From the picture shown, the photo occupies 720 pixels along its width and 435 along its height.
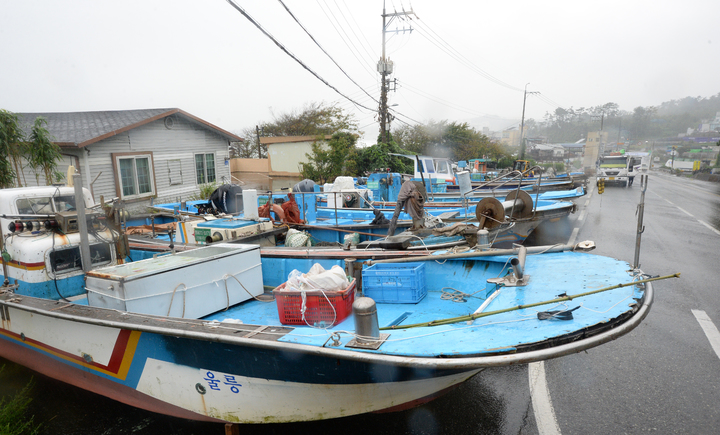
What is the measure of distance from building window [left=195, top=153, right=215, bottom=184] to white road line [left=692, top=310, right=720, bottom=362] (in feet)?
54.9

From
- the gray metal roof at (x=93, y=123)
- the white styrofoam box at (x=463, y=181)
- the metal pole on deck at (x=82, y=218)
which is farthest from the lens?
the gray metal roof at (x=93, y=123)

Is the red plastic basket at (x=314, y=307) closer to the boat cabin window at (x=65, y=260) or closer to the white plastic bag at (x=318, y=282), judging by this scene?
the white plastic bag at (x=318, y=282)

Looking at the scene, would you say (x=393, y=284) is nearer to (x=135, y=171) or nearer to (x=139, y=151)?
(x=135, y=171)

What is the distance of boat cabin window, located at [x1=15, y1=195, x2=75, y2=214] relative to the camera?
4.73 meters

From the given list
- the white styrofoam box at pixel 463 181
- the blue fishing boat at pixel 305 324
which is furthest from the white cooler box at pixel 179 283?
the white styrofoam box at pixel 463 181

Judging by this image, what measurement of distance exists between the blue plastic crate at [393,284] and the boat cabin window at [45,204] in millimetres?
3900

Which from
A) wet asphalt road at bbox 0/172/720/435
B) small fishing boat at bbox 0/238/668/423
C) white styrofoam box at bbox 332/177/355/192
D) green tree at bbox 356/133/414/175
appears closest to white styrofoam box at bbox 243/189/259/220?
small fishing boat at bbox 0/238/668/423

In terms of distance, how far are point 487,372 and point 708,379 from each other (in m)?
2.20

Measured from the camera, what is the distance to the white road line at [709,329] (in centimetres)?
480

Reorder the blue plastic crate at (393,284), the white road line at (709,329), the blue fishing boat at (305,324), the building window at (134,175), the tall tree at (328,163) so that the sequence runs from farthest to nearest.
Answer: the tall tree at (328,163)
the building window at (134,175)
the white road line at (709,329)
the blue plastic crate at (393,284)
the blue fishing boat at (305,324)

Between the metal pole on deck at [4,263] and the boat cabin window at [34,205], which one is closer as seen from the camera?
the metal pole on deck at [4,263]

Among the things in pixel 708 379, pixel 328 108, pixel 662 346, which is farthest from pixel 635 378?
pixel 328 108

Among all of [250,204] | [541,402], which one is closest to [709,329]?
[541,402]

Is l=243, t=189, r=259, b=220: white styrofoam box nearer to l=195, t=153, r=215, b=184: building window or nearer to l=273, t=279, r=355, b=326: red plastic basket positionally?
l=273, t=279, r=355, b=326: red plastic basket
